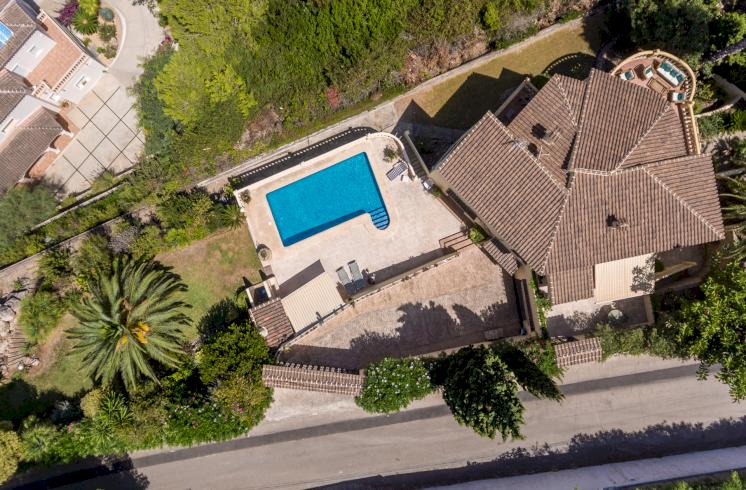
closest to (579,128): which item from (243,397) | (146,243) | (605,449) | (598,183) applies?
(598,183)

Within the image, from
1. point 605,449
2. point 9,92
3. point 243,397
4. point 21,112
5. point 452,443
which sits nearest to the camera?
point 605,449

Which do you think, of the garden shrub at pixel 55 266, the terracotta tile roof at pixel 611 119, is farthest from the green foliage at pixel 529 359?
the garden shrub at pixel 55 266

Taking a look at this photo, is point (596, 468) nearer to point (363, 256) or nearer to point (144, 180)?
point (363, 256)

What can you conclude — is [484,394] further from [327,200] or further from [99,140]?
[99,140]

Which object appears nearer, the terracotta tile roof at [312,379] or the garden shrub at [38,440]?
the terracotta tile roof at [312,379]

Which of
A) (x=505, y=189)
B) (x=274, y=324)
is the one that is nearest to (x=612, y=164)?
(x=505, y=189)

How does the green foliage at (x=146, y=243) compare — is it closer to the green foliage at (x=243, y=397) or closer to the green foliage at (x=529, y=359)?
the green foliage at (x=243, y=397)

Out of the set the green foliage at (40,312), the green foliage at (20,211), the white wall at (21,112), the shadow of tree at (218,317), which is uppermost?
the white wall at (21,112)
